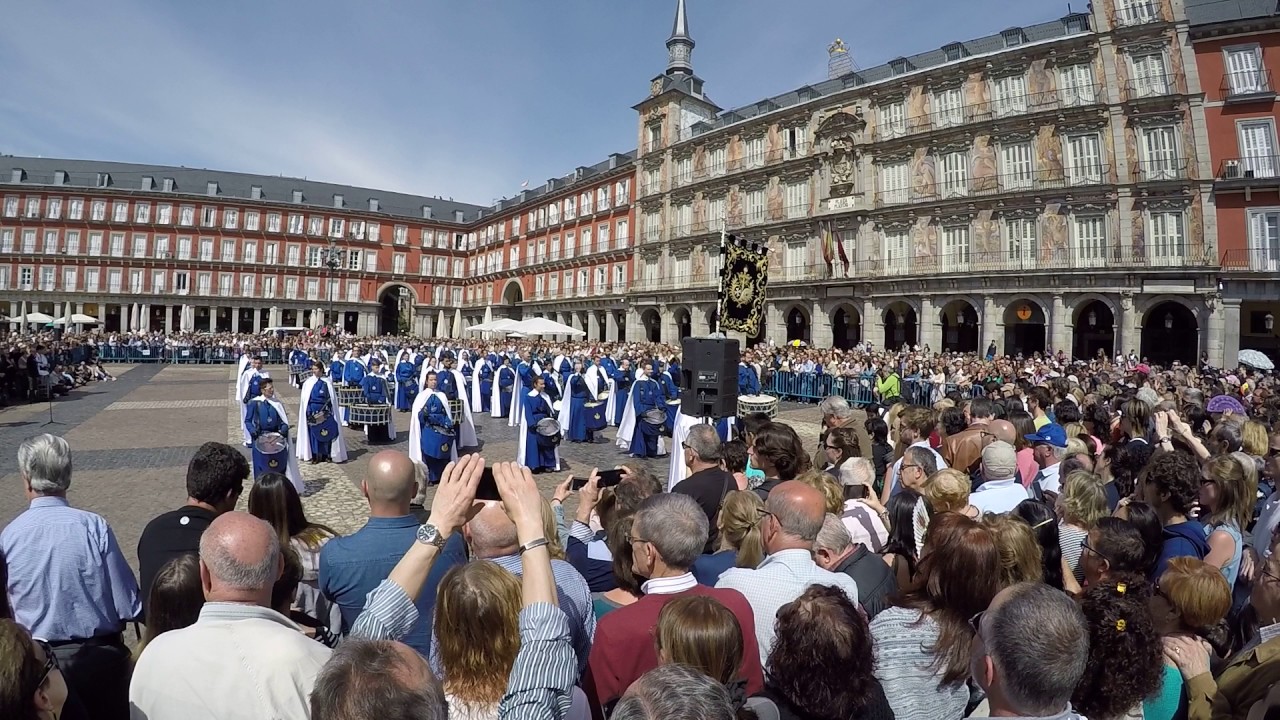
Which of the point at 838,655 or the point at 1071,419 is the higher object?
the point at 1071,419

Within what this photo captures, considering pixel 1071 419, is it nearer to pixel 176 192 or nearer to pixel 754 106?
pixel 754 106

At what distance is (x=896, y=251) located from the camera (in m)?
30.5

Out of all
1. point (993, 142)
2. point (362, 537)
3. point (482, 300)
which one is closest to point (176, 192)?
point (482, 300)

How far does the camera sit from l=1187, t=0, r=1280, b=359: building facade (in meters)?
22.6

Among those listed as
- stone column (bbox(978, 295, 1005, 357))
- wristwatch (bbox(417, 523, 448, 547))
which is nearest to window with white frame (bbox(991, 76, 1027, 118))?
stone column (bbox(978, 295, 1005, 357))

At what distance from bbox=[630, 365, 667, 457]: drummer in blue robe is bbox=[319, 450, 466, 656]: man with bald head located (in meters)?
9.38

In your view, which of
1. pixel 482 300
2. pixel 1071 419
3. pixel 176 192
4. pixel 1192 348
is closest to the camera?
pixel 1071 419

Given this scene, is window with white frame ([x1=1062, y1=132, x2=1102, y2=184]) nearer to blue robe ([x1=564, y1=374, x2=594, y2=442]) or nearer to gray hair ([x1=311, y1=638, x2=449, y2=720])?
blue robe ([x1=564, y1=374, x2=594, y2=442])

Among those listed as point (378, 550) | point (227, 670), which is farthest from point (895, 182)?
point (227, 670)

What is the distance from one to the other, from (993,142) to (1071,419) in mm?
25018

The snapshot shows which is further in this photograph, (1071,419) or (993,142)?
(993,142)

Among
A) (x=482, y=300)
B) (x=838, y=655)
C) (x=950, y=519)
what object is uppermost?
(x=482, y=300)

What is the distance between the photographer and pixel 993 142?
2755cm

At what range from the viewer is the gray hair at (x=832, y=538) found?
320cm
